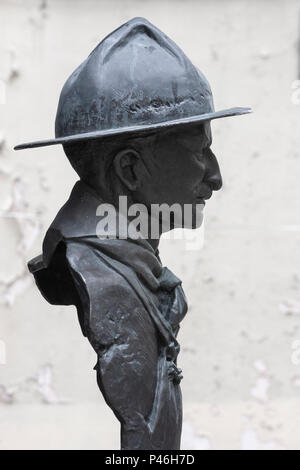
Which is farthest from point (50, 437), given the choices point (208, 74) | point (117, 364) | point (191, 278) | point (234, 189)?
point (117, 364)

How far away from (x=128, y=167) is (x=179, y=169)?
0.32 feet

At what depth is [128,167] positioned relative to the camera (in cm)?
212

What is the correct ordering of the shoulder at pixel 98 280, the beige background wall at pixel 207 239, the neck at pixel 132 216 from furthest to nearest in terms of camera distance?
the beige background wall at pixel 207 239, the neck at pixel 132 216, the shoulder at pixel 98 280

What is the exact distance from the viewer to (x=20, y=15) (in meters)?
3.36

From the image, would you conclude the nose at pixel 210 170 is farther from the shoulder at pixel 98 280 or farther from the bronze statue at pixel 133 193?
the shoulder at pixel 98 280

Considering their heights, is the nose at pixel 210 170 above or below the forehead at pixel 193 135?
below

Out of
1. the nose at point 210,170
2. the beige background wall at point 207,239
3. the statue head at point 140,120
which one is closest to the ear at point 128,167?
the statue head at point 140,120

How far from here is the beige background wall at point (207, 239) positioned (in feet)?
11.0

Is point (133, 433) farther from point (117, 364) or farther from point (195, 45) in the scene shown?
point (195, 45)

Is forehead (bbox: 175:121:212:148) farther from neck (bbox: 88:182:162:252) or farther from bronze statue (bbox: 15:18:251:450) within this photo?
neck (bbox: 88:182:162:252)

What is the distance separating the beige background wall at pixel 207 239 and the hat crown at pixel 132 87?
1.24m

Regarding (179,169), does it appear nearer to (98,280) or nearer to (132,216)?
(132,216)

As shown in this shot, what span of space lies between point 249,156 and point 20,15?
808mm

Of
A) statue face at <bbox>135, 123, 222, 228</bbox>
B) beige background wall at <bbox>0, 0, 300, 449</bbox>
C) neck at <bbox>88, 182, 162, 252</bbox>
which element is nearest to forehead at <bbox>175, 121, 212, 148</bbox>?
statue face at <bbox>135, 123, 222, 228</bbox>
